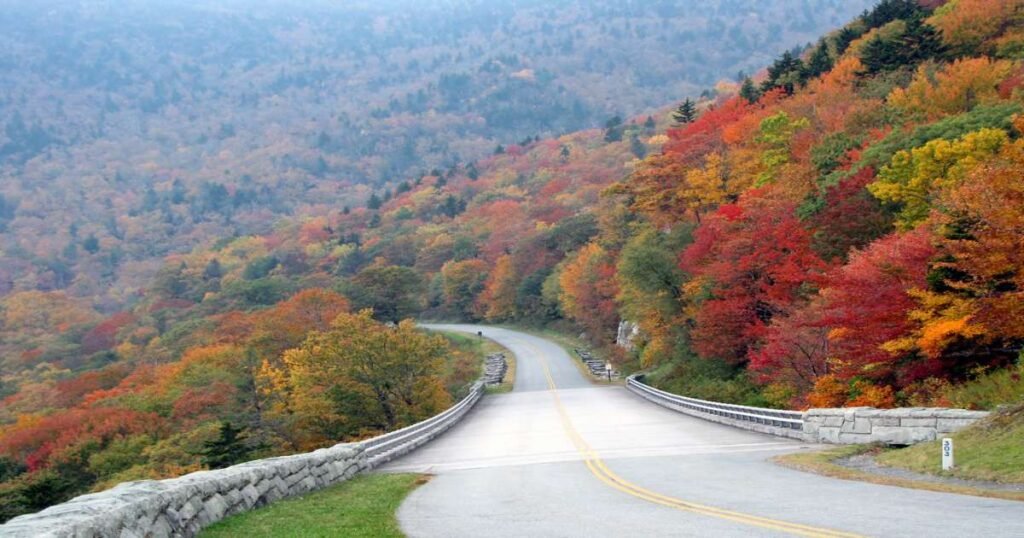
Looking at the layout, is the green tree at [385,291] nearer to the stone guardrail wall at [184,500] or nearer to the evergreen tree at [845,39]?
the evergreen tree at [845,39]

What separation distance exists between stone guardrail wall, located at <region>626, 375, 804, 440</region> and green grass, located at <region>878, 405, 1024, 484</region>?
6.53 meters

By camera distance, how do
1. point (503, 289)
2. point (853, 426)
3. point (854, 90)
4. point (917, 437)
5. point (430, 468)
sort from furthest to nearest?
1. point (503, 289)
2. point (854, 90)
3. point (430, 468)
4. point (853, 426)
5. point (917, 437)

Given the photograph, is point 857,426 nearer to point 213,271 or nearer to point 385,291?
point 385,291

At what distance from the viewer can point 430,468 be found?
71.2 feet

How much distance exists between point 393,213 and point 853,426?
167119mm

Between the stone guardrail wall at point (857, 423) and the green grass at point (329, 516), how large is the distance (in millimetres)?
10402

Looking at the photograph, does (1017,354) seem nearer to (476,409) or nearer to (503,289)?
(476,409)

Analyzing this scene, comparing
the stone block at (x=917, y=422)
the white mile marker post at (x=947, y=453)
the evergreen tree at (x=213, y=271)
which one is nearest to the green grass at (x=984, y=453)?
the white mile marker post at (x=947, y=453)

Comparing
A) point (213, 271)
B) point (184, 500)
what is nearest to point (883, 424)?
point (184, 500)

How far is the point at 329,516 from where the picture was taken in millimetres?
13164

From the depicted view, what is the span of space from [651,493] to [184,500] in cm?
766

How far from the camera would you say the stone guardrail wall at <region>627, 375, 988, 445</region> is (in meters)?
16.1

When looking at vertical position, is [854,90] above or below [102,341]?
above

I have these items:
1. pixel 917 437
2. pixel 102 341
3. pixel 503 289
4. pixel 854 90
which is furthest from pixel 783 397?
pixel 102 341
